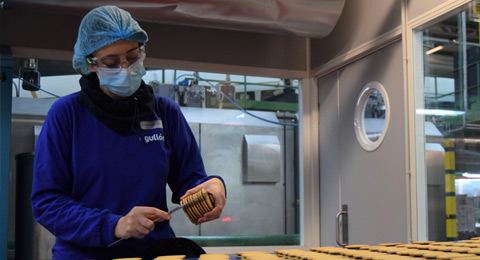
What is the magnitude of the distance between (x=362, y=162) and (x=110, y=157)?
7.56ft

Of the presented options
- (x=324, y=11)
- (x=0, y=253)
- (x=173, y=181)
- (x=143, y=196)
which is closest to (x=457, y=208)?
(x=324, y=11)

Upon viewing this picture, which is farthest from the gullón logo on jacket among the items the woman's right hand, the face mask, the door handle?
the door handle

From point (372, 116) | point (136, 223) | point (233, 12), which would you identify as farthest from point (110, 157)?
point (372, 116)

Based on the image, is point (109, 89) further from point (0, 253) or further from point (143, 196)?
point (0, 253)

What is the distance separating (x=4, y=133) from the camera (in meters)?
3.05

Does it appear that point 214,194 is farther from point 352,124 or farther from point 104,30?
point 352,124

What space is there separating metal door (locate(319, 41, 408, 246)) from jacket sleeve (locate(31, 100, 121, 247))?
206 cm

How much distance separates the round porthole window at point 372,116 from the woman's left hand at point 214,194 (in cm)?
193

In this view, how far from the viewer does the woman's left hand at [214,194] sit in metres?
1.27

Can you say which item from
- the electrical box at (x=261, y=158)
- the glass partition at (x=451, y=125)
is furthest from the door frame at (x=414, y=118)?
the electrical box at (x=261, y=158)

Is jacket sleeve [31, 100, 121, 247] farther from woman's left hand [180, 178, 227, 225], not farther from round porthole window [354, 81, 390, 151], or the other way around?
round porthole window [354, 81, 390, 151]

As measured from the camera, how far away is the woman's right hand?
1.18 meters

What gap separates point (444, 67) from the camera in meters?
2.75

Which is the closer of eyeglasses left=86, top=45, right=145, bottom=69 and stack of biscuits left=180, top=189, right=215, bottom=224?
stack of biscuits left=180, top=189, right=215, bottom=224
